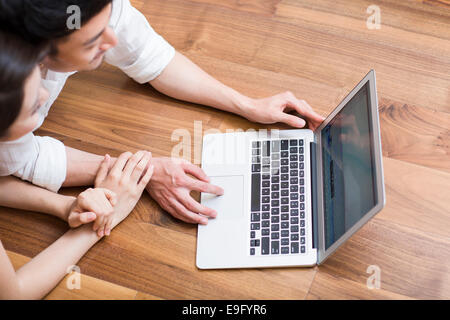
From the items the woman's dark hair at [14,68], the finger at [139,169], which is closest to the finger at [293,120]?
the finger at [139,169]

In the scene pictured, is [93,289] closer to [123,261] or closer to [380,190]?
[123,261]

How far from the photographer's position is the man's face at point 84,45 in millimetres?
782

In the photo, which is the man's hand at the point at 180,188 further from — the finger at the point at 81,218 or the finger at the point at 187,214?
the finger at the point at 81,218

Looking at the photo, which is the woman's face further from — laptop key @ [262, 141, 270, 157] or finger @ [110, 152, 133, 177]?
laptop key @ [262, 141, 270, 157]

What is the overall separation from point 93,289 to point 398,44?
96 centimetres

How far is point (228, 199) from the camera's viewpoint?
104 cm

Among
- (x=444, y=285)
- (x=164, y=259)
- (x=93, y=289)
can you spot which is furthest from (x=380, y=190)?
(x=93, y=289)

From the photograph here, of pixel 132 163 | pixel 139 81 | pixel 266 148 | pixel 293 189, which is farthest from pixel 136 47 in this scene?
pixel 293 189

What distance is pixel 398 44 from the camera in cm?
127

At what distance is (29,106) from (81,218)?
0.30 metres

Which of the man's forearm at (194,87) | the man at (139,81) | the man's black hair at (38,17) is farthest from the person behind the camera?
the man's forearm at (194,87)

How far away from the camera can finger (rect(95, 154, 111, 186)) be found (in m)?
1.07

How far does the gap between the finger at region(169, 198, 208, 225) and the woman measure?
84 millimetres

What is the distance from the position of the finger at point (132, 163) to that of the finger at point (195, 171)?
0.10 metres
